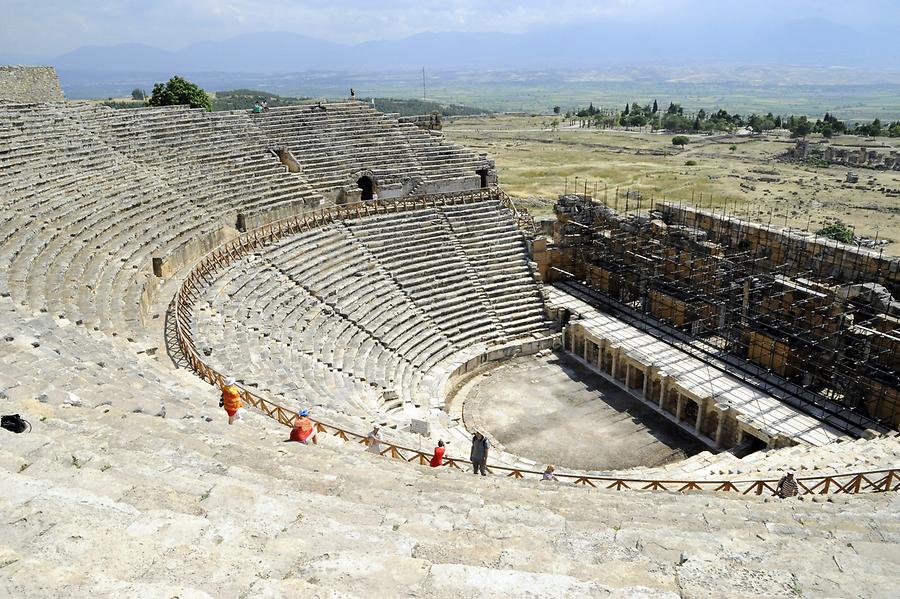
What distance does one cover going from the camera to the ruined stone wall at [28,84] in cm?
2892

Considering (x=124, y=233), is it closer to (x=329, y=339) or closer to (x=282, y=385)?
(x=329, y=339)

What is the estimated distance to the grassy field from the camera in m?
44.4

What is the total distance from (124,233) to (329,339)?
6533mm

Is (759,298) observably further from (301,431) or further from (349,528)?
(349,528)

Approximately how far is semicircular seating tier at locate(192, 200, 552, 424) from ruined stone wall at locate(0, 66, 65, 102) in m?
17.1

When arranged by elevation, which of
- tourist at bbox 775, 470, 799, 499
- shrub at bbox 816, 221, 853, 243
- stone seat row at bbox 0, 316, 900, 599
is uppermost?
stone seat row at bbox 0, 316, 900, 599

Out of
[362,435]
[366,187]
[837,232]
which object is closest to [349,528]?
[362,435]

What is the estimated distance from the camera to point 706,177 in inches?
2291

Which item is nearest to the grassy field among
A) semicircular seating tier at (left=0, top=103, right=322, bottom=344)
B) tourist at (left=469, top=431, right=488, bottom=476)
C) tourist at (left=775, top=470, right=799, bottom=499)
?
semicircular seating tier at (left=0, top=103, right=322, bottom=344)

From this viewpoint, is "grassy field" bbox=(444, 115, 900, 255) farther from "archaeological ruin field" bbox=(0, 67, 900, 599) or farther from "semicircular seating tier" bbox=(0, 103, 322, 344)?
"semicircular seating tier" bbox=(0, 103, 322, 344)

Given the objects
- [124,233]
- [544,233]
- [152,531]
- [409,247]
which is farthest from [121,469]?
[544,233]

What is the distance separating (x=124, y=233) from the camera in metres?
18.2

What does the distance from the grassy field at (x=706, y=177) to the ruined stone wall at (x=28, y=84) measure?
28.4 metres

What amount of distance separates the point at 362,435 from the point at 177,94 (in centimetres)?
3440
